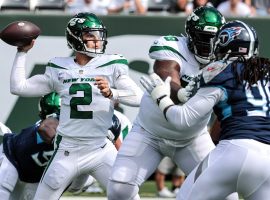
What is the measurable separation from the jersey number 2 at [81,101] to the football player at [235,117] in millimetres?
948

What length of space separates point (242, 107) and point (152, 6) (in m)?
5.84

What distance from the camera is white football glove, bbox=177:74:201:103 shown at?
535 cm

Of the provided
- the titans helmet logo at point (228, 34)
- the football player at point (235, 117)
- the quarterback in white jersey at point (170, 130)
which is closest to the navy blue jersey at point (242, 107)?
the football player at point (235, 117)

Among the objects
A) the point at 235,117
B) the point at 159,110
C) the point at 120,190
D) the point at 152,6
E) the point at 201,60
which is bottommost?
the point at 152,6

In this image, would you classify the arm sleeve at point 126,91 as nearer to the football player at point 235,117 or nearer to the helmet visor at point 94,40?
the helmet visor at point 94,40

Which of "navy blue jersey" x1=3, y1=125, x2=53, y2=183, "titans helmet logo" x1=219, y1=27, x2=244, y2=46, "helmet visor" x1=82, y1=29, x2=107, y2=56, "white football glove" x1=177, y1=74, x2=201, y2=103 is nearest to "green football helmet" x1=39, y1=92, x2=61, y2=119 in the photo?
"navy blue jersey" x1=3, y1=125, x2=53, y2=183

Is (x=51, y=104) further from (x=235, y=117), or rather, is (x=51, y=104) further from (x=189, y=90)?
(x=235, y=117)

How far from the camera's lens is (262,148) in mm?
5012

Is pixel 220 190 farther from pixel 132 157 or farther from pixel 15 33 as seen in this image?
pixel 15 33

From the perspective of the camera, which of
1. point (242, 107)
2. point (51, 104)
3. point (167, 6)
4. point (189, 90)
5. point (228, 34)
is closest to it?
point (242, 107)

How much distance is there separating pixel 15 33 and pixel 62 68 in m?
0.47

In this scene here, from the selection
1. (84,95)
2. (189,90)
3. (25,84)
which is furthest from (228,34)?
(25,84)

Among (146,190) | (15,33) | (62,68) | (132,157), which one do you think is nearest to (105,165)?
(132,157)

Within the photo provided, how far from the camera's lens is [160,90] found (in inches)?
211
